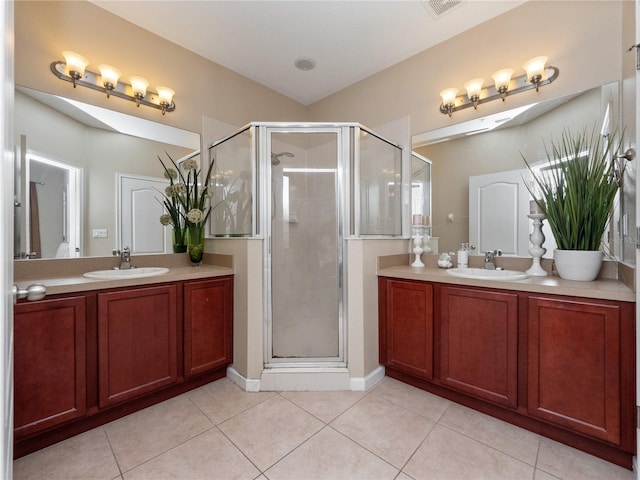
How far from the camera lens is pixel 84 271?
6.43 ft

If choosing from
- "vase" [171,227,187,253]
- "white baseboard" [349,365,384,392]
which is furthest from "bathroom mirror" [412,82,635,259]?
"vase" [171,227,187,253]

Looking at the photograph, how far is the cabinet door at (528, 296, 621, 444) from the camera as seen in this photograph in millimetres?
1349

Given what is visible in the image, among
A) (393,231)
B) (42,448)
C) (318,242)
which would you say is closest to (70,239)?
(42,448)

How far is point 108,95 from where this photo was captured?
209cm

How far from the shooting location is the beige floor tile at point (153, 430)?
4.80ft

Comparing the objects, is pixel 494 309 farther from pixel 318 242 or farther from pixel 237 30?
pixel 237 30

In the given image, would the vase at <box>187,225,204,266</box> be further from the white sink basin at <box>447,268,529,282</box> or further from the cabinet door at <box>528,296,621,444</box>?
the cabinet door at <box>528,296,621,444</box>

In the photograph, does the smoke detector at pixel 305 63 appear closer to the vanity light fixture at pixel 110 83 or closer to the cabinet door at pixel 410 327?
the vanity light fixture at pixel 110 83

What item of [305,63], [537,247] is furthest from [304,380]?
[305,63]

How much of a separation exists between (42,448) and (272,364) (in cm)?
126

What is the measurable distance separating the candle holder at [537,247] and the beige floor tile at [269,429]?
1.65 m

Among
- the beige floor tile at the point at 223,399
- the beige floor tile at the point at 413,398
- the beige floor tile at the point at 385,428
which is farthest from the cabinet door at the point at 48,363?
the beige floor tile at the point at 413,398

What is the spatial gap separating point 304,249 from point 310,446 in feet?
4.20

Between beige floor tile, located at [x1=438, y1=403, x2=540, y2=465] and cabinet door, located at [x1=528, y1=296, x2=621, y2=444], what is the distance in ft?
0.51
